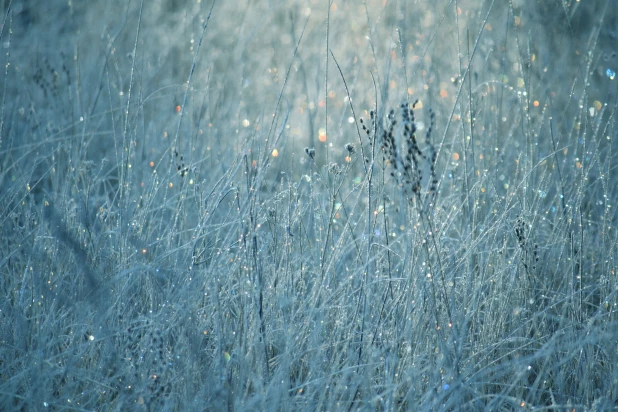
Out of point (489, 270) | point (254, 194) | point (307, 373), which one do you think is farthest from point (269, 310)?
point (489, 270)

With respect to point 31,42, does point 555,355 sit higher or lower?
lower

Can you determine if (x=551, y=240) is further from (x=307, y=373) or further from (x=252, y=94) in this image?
(x=252, y=94)

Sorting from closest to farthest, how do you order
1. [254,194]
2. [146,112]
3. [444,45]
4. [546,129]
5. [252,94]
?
[254,194]
[546,129]
[146,112]
[252,94]
[444,45]

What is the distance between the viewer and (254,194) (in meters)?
1.81

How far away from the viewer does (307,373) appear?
1647 millimetres

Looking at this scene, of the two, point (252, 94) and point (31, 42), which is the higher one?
point (31, 42)

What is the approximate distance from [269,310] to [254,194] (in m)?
0.32

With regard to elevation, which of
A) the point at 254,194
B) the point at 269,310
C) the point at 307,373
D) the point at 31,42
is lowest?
the point at 307,373

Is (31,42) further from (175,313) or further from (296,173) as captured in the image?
(175,313)

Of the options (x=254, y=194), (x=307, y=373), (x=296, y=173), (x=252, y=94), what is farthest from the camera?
(x=252, y=94)

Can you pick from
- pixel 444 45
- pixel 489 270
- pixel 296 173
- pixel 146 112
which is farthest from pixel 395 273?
pixel 444 45

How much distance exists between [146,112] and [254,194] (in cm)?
242

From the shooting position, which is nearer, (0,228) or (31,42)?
(0,228)

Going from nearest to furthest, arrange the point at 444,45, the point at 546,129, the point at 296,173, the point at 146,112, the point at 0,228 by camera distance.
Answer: the point at 0,228, the point at 546,129, the point at 296,173, the point at 146,112, the point at 444,45
